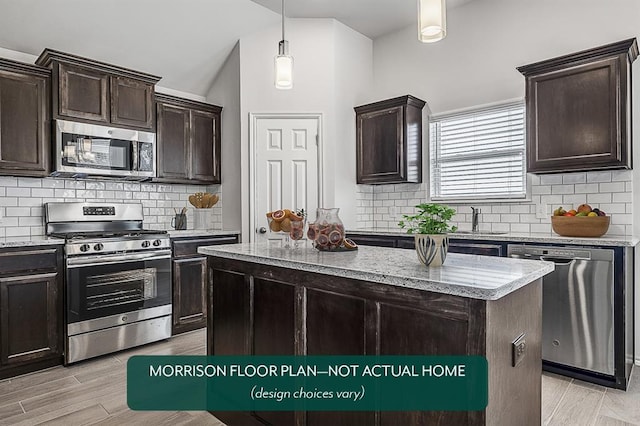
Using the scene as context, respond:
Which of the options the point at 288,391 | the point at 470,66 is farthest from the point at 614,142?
the point at 288,391

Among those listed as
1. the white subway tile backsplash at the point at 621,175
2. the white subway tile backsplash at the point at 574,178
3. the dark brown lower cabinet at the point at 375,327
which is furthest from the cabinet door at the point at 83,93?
the white subway tile backsplash at the point at 621,175

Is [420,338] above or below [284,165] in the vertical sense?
below

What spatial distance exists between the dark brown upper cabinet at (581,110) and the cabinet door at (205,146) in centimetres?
330

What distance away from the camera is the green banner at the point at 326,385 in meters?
1.40

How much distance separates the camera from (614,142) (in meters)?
2.97

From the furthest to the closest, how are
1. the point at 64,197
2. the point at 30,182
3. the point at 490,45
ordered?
1. the point at 490,45
2. the point at 64,197
3. the point at 30,182

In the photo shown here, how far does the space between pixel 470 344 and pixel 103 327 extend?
3174 millimetres

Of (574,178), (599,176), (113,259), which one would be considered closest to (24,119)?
(113,259)

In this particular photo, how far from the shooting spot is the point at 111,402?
266 cm

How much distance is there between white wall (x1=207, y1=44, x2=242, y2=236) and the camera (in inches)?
183

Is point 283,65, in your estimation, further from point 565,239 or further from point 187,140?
point 565,239

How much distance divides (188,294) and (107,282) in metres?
0.82

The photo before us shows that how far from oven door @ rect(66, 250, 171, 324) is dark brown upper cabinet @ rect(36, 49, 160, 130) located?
1264mm

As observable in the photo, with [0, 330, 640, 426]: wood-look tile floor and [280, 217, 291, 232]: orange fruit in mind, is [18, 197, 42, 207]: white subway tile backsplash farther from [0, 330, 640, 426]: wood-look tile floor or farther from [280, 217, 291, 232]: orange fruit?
[280, 217, 291, 232]: orange fruit
